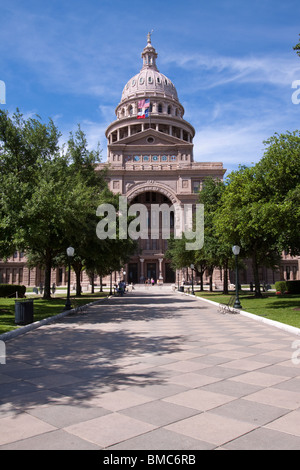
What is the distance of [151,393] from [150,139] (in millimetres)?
77193

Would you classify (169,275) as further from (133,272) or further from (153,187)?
(153,187)

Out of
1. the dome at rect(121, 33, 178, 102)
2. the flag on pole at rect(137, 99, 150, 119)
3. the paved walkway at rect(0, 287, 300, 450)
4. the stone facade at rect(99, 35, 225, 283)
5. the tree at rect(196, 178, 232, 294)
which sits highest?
the dome at rect(121, 33, 178, 102)

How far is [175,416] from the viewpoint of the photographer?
461 cm

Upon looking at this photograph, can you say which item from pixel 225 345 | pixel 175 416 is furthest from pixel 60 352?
pixel 175 416

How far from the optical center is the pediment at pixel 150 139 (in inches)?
3083

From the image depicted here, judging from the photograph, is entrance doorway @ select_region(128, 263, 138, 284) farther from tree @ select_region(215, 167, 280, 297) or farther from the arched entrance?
tree @ select_region(215, 167, 280, 297)

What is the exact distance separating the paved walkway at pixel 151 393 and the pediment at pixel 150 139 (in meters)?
71.2

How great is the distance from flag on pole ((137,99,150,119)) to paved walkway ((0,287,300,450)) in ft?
269

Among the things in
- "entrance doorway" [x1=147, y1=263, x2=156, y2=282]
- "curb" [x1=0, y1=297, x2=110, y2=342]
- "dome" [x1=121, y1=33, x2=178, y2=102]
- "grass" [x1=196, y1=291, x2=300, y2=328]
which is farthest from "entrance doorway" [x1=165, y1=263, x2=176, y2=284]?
"curb" [x1=0, y1=297, x2=110, y2=342]

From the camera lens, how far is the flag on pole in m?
86.9

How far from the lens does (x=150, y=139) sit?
261 ft

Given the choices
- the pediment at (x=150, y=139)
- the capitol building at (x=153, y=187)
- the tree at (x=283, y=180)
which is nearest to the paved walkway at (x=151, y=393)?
the tree at (x=283, y=180)
